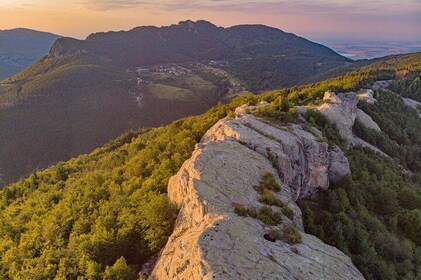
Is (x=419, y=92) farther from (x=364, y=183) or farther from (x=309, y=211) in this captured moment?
(x=309, y=211)

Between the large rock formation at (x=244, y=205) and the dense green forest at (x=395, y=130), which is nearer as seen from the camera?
the large rock formation at (x=244, y=205)

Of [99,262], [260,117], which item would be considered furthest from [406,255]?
[99,262]

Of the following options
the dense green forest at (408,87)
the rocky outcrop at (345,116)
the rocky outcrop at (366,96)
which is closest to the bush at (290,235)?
the rocky outcrop at (345,116)

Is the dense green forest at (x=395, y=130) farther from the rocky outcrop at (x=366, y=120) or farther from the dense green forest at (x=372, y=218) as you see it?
the dense green forest at (x=372, y=218)

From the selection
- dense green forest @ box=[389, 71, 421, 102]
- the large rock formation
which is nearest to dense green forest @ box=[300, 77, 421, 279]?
the large rock formation

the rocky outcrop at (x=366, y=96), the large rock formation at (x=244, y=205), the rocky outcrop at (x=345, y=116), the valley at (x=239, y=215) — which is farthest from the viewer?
the rocky outcrop at (x=366, y=96)

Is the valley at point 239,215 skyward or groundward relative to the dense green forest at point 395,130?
skyward

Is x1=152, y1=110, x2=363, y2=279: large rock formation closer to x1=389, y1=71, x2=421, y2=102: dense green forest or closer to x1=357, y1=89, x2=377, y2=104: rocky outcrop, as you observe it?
x1=357, y1=89, x2=377, y2=104: rocky outcrop
